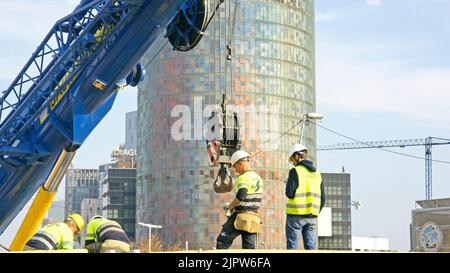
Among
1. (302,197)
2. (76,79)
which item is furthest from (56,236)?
(76,79)

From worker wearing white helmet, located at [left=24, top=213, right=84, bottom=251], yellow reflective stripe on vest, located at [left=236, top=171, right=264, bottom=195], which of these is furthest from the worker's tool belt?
worker wearing white helmet, located at [left=24, top=213, right=84, bottom=251]

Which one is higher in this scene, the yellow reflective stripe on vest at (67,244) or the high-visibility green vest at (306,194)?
the high-visibility green vest at (306,194)

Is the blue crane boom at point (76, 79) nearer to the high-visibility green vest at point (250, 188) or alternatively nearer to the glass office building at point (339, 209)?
the high-visibility green vest at point (250, 188)

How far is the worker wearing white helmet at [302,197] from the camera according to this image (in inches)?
453

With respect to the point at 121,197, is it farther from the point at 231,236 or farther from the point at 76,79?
the point at 231,236

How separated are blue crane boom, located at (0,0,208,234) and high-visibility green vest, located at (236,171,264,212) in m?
7.12

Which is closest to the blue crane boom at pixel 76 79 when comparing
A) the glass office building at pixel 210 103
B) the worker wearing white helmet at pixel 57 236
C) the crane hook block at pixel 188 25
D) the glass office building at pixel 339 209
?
the crane hook block at pixel 188 25

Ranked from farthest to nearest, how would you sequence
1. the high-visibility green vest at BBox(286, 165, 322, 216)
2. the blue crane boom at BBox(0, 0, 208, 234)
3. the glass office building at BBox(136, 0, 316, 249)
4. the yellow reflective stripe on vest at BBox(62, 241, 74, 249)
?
the glass office building at BBox(136, 0, 316, 249)
the blue crane boom at BBox(0, 0, 208, 234)
the yellow reflective stripe on vest at BBox(62, 241, 74, 249)
the high-visibility green vest at BBox(286, 165, 322, 216)

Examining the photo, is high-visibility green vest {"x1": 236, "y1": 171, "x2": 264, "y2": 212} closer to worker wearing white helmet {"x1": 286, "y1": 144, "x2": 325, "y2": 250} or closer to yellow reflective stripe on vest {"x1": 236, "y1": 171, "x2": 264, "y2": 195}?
yellow reflective stripe on vest {"x1": 236, "y1": 171, "x2": 264, "y2": 195}

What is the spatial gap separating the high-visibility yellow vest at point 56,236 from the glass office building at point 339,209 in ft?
545

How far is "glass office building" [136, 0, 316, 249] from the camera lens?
110 m

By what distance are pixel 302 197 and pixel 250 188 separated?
0.94m

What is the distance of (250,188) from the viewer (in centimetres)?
1225
